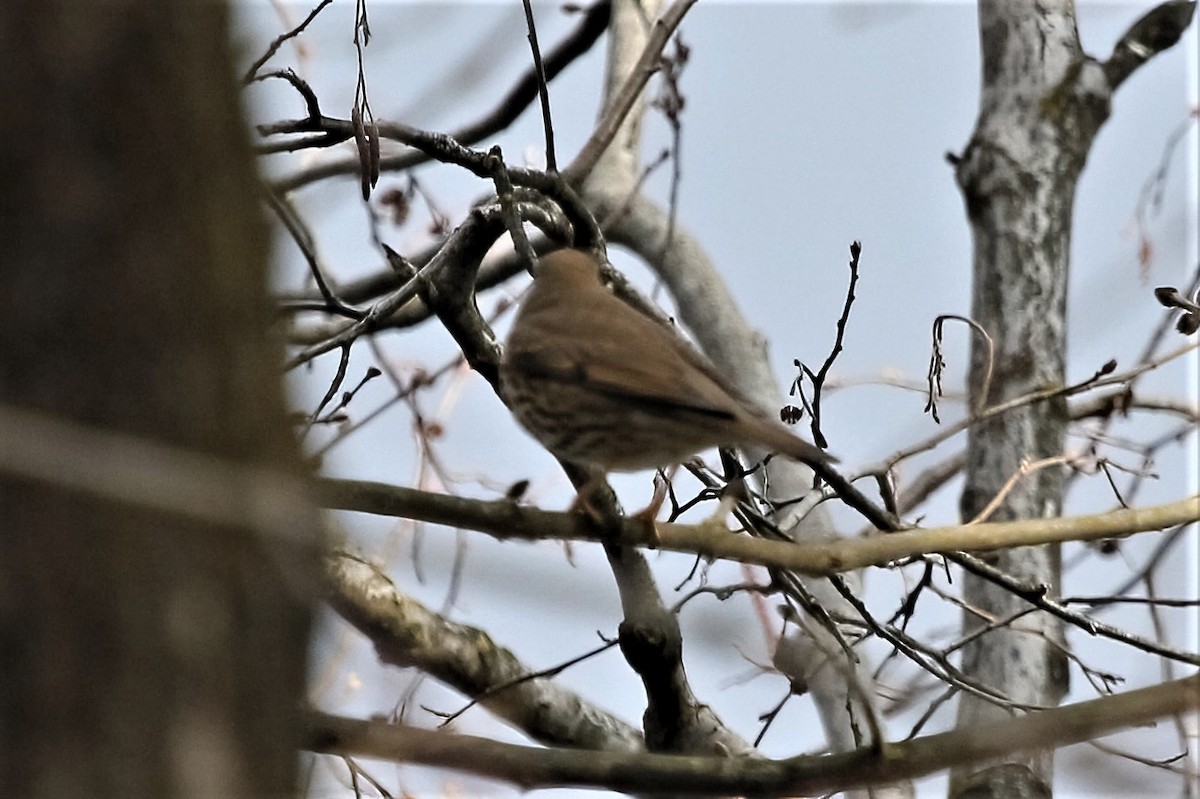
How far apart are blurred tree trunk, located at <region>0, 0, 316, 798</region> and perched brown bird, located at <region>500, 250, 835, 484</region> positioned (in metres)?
2.11

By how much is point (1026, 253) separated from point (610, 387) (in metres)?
3.11

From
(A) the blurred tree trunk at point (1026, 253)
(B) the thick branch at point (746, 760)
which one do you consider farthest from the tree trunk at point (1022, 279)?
(B) the thick branch at point (746, 760)

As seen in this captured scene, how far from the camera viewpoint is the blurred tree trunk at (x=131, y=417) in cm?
136

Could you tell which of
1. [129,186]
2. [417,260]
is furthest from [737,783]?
[417,260]

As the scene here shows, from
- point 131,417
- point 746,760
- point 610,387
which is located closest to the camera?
point 131,417

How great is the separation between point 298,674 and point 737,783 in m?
1.26

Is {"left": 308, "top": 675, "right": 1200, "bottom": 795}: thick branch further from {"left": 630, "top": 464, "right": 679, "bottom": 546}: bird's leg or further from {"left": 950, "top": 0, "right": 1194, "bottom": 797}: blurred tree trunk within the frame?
{"left": 950, "top": 0, "right": 1194, "bottom": 797}: blurred tree trunk

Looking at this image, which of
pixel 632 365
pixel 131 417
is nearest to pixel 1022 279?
pixel 632 365

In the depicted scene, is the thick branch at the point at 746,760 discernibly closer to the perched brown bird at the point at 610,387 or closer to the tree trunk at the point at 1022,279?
the perched brown bird at the point at 610,387

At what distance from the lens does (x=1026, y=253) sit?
245 inches

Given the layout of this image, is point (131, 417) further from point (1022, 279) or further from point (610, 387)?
point (1022, 279)

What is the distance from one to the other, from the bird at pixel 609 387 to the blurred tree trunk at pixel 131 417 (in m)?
2.10

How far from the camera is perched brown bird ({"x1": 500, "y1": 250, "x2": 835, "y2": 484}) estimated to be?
3674 millimetres

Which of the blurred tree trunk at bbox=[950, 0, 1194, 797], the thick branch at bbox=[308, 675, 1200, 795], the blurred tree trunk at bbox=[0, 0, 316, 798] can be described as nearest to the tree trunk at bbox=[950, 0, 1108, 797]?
the blurred tree trunk at bbox=[950, 0, 1194, 797]
